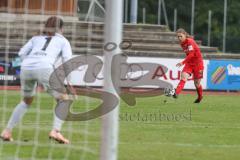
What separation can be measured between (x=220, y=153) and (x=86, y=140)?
214cm

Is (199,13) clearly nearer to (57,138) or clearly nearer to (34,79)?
(34,79)

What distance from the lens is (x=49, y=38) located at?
10.2 meters

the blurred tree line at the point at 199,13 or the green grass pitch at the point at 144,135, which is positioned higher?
the blurred tree line at the point at 199,13

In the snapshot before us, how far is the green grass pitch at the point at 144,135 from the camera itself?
30.8 ft

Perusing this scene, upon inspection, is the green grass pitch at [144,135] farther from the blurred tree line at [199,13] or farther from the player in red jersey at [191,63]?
the blurred tree line at [199,13]

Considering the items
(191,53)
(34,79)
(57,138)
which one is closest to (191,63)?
(191,53)

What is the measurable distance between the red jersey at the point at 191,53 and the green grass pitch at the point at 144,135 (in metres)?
2.05

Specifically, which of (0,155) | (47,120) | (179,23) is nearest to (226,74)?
(47,120)

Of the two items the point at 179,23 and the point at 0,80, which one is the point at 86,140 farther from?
the point at 179,23

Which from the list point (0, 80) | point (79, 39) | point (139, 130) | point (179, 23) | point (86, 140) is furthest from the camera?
point (179, 23)

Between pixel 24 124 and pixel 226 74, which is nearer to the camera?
pixel 24 124

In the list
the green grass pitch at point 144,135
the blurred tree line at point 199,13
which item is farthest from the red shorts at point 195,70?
the blurred tree line at point 199,13

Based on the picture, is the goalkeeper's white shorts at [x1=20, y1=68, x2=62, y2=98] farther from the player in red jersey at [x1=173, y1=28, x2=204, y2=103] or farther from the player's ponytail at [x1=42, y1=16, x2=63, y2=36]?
the player in red jersey at [x1=173, y1=28, x2=204, y2=103]

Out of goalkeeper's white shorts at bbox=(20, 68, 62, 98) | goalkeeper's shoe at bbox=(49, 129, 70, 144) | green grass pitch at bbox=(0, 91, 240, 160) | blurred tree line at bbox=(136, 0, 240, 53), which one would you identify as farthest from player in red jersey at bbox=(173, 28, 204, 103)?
blurred tree line at bbox=(136, 0, 240, 53)
